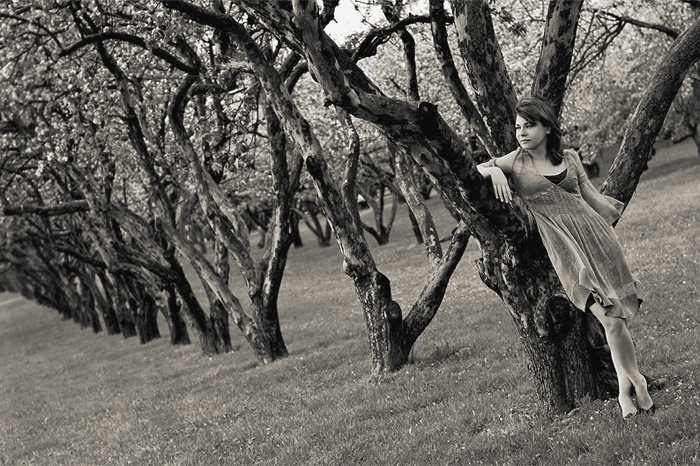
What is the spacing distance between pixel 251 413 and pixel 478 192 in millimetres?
6029

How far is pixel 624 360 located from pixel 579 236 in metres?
1.13

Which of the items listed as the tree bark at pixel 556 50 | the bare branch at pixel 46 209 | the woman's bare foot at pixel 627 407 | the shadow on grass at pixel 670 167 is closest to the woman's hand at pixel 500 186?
the tree bark at pixel 556 50

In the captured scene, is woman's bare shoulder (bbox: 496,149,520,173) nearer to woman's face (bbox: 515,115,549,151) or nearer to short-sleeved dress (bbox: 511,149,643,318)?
short-sleeved dress (bbox: 511,149,643,318)

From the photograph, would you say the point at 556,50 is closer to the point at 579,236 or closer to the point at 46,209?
the point at 579,236

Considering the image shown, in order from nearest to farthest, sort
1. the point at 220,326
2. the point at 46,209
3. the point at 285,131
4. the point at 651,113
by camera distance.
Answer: the point at 651,113 → the point at 285,131 → the point at 46,209 → the point at 220,326

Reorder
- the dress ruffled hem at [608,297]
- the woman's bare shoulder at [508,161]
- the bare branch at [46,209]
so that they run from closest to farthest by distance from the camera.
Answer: the dress ruffled hem at [608,297]
the woman's bare shoulder at [508,161]
the bare branch at [46,209]

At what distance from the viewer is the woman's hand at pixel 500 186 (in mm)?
6199

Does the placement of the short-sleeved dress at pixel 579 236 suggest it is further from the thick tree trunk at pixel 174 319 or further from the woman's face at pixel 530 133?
the thick tree trunk at pixel 174 319

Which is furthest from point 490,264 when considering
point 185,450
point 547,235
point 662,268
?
point 662,268

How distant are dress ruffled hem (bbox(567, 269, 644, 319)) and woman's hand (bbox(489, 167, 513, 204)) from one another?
2.87 ft

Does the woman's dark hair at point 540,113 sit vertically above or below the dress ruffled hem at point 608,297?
above

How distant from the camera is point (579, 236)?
632cm

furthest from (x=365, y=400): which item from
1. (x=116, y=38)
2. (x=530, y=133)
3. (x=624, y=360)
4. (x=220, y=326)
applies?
(x=220, y=326)

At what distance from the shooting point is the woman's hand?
20.3 feet
